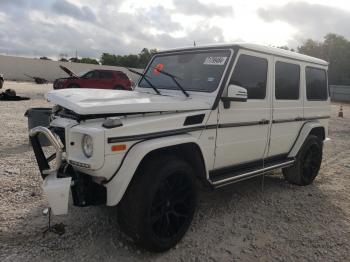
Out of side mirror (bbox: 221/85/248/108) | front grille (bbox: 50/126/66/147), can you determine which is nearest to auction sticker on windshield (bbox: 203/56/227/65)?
side mirror (bbox: 221/85/248/108)

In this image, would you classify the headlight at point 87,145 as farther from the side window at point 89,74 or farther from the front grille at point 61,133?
the side window at point 89,74

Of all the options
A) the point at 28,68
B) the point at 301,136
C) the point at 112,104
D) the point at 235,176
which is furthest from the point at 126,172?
the point at 28,68

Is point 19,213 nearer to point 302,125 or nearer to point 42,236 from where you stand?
point 42,236

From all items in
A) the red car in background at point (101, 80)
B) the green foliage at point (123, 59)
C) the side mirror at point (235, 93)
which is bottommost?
the side mirror at point (235, 93)

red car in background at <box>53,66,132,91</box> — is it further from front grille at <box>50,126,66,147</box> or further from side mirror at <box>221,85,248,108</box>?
front grille at <box>50,126,66,147</box>

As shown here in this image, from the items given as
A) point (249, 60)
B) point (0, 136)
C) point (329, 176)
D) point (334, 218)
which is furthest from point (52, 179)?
point (0, 136)

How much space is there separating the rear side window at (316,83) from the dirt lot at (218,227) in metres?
1.56

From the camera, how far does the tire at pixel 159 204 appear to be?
359cm

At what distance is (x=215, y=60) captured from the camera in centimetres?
476

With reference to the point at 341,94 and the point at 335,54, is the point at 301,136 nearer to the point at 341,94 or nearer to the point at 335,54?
the point at 341,94

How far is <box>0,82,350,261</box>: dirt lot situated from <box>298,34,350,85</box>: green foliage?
4993 cm

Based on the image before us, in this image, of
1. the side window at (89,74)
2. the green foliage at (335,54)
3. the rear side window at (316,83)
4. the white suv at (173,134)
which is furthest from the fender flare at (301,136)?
the green foliage at (335,54)

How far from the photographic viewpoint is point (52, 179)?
3.48 metres

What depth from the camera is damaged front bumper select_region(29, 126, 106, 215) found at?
10.9 ft
